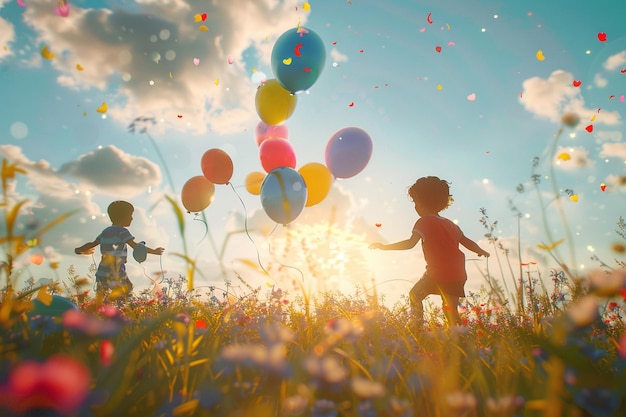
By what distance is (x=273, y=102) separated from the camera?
526 centimetres

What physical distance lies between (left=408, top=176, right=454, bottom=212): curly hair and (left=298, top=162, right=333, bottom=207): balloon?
1291 millimetres

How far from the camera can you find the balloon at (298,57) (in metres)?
4.75

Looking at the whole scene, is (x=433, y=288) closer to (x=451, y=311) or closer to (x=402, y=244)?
(x=402, y=244)

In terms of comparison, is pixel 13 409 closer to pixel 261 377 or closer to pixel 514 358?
pixel 261 377

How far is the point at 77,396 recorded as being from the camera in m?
0.63

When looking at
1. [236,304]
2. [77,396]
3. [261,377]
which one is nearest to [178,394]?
[261,377]

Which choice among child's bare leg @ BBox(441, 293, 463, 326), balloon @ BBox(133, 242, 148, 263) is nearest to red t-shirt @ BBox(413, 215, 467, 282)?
child's bare leg @ BBox(441, 293, 463, 326)

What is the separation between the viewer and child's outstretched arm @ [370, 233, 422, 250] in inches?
139

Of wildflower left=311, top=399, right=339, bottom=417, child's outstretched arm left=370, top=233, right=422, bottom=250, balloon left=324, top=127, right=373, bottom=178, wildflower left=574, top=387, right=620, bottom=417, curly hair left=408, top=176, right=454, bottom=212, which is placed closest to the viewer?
wildflower left=574, top=387, right=620, bottom=417

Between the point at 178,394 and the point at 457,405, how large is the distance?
0.69 meters

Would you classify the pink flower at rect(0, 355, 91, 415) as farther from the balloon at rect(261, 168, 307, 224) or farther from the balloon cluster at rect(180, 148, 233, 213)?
the balloon cluster at rect(180, 148, 233, 213)

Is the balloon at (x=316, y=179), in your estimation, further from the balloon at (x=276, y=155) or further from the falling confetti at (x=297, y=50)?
the falling confetti at (x=297, y=50)

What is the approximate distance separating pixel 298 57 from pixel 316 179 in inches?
64.2

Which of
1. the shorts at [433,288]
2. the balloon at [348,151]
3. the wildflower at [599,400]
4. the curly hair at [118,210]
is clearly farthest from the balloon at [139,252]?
the wildflower at [599,400]
